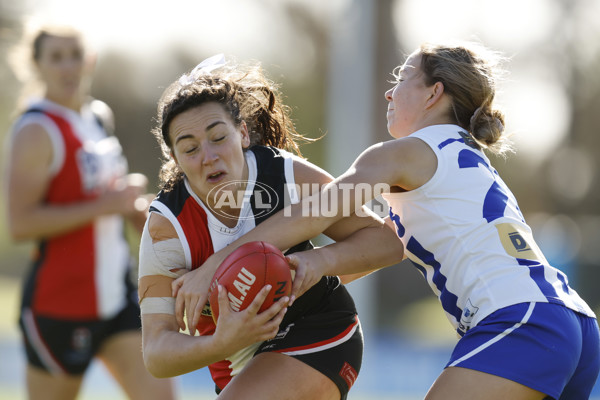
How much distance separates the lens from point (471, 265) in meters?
3.02

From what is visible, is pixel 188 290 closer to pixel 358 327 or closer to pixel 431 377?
pixel 358 327

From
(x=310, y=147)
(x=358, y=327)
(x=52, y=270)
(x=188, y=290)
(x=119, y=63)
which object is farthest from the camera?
(x=119, y=63)

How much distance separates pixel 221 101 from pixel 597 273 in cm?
1322

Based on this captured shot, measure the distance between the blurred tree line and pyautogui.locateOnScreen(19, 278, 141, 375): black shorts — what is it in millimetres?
11479

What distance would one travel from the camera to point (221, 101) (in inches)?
129


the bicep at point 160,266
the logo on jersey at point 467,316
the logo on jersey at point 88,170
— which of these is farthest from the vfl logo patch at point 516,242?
the logo on jersey at point 88,170

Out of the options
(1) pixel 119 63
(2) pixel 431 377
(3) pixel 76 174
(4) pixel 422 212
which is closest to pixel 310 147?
(1) pixel 119 63

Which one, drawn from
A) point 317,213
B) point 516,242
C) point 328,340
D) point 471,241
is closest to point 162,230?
point 317,213

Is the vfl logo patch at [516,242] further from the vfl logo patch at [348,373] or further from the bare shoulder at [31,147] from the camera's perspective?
the bare shoulder at [31,147]

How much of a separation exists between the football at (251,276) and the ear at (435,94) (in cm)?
104

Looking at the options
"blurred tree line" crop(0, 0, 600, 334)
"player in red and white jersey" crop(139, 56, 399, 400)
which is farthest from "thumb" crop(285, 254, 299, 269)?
"blurred tree line" crop(0, 0, 600, 334)

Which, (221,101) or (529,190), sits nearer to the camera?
(221,101)

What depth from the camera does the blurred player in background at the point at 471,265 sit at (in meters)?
2.86

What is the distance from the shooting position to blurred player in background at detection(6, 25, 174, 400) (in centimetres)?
474
